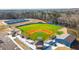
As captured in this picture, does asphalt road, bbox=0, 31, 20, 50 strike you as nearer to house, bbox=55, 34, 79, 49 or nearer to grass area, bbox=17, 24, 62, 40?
grass area, bbox=17, 24, 62, 40

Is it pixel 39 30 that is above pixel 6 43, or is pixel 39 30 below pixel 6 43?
above

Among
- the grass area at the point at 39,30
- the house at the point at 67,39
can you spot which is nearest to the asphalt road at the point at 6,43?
the grass area at the point at 39,30

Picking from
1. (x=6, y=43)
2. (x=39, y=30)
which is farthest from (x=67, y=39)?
(x=6, y=43)

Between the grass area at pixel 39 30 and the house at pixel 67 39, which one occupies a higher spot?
the grass area at pixel 39 30

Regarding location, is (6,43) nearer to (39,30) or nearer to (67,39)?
(39,30)

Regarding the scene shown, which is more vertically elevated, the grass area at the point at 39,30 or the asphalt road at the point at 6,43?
the grass area at the point at 39,30

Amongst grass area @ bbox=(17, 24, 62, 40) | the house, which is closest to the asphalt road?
grass area @ bbox=(17, 24, 62, 40)

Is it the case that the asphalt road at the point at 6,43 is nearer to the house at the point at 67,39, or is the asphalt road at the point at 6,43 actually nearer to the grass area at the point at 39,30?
the grass area at the point at 39,30
